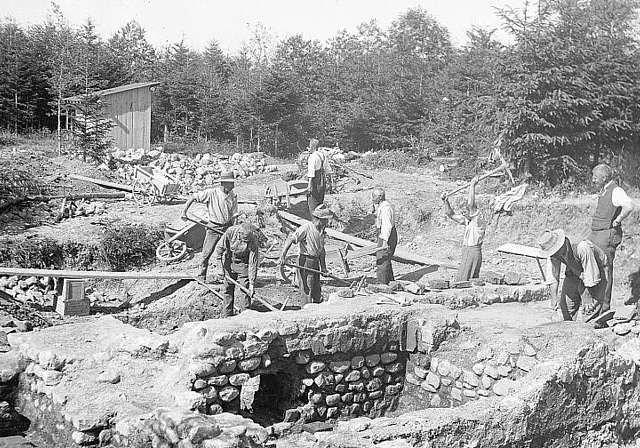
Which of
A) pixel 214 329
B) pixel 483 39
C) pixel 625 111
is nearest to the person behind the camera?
pixel 214 329

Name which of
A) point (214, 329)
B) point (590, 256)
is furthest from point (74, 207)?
point (590, 256)

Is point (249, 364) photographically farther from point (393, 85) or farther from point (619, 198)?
point (393, 85)

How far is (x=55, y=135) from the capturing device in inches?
929

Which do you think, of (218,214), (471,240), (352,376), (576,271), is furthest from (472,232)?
(352,376)

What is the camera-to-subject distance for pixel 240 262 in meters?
9.23

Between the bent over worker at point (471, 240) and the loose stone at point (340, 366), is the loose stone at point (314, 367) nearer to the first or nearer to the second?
the loose stone at point (340, 366)

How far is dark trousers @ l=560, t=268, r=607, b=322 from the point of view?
8.12 metres

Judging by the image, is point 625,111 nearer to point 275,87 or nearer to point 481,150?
point 481,150

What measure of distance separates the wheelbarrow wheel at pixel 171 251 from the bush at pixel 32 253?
168 centimetres

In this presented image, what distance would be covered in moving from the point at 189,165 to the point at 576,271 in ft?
49.2

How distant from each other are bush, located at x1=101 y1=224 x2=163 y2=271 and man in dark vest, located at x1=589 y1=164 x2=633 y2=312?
7772 millimetres

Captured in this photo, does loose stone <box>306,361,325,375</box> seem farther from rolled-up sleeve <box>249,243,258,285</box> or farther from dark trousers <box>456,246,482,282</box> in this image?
dark trousers <box>456,246,482,282</box>

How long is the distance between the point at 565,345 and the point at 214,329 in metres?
3.42

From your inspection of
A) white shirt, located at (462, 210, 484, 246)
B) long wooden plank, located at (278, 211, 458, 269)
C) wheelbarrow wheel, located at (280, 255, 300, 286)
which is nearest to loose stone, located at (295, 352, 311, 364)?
white shirt, located at (462, 210, 484, 246)
